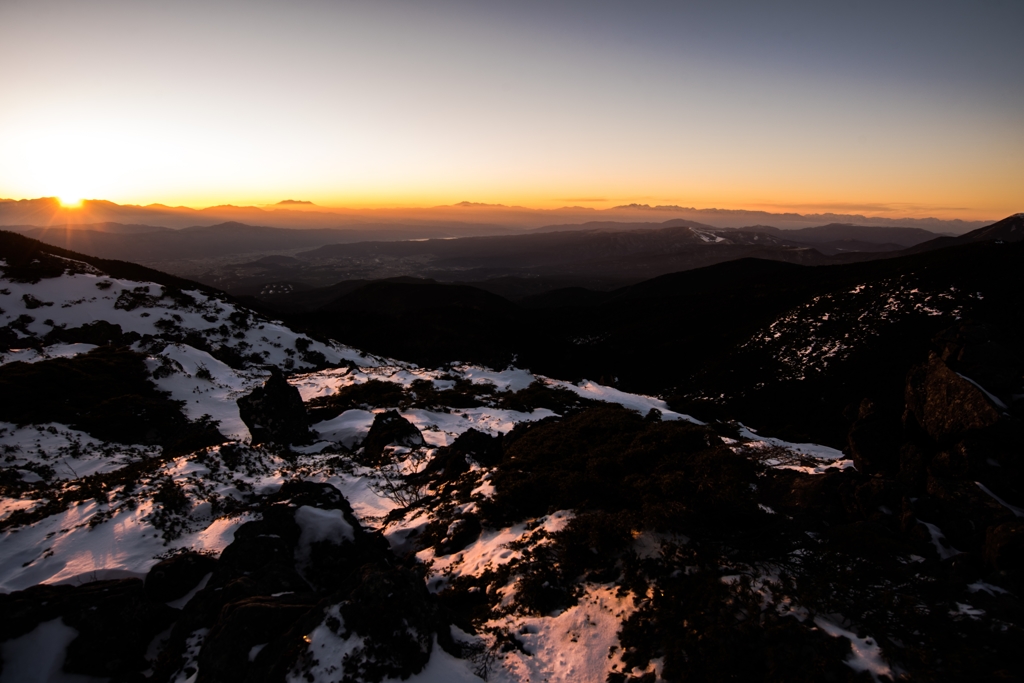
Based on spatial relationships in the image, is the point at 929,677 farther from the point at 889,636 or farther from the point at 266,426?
the point at 266,426

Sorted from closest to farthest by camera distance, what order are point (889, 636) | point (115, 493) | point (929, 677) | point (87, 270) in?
point (929, 677), point (889, 636), point (115, 493), point (87, 270)

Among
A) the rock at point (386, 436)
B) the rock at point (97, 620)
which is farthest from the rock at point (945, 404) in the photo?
the rock at point (386, 436)

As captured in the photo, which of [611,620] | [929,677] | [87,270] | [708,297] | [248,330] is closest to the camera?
[929,677]

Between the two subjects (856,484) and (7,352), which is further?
(7,352)

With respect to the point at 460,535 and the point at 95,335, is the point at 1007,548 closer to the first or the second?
the point at 460,535

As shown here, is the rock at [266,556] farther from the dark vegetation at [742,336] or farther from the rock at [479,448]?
the dark vegetation at [742,336]

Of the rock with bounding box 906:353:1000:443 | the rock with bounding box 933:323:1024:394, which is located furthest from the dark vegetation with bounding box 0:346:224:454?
the rock with bounding box 933:323:1024:394

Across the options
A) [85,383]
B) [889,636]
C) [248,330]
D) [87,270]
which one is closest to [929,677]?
[889,636]

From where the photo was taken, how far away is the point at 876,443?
35.6ft

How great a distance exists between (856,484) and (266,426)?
956 inches

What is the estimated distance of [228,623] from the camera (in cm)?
690

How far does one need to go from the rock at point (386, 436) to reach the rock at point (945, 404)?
63.0 ft

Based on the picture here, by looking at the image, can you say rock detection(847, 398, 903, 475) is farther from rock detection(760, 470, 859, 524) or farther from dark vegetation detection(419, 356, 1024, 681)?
rock detection(760, 470, 859, 524)

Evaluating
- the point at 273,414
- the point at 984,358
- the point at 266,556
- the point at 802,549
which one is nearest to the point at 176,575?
the point at 266,556
